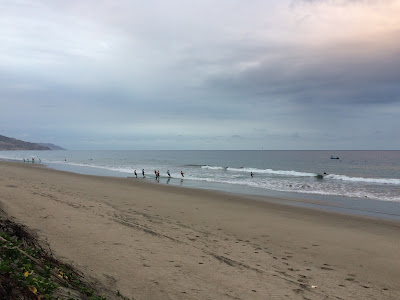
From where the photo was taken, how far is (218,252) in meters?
7.61

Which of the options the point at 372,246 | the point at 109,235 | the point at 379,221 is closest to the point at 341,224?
the point at 379,221

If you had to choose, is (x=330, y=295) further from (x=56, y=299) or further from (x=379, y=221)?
(x=379, y=221)

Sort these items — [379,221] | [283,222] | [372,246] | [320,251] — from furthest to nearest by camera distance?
[379,221] → [283,222] → [372,246] → [320,251]

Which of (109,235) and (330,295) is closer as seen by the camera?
(330,295)

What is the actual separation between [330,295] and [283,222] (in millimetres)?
6956

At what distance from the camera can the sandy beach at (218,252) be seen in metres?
5.43

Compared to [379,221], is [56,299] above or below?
above

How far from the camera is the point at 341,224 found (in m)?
12.6

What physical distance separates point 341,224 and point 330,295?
8044 millimetres

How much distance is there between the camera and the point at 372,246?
9.38 meters

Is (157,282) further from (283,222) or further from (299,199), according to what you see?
(299,199)

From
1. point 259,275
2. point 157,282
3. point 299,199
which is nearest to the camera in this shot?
point 157,282

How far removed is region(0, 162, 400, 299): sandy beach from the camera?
17.8 feet

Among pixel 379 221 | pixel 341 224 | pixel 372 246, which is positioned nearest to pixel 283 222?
pixel 341 224
